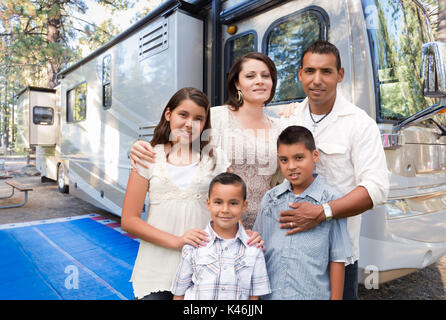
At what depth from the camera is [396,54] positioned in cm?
235

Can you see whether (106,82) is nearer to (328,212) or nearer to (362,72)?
(362,72)

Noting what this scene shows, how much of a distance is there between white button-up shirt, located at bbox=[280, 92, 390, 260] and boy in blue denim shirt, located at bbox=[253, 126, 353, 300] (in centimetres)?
9

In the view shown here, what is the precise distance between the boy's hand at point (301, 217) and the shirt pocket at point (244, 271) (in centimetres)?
21

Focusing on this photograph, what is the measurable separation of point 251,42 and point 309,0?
2.13 ft

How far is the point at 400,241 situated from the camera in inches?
85.0

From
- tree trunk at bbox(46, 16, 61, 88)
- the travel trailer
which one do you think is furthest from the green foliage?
the travel trailer

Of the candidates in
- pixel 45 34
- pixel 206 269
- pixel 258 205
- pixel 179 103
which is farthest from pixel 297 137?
pixel 45 34

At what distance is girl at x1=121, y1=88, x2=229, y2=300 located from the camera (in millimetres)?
1313

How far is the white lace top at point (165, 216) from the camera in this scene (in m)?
1.32

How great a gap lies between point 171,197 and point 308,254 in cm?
65

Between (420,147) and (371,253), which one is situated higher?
(420,147)

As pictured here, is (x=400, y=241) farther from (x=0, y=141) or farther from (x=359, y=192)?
(x=0, y=141)

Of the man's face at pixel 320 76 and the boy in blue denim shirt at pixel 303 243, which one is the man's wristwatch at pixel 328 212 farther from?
the man's face at pixel 320 76
